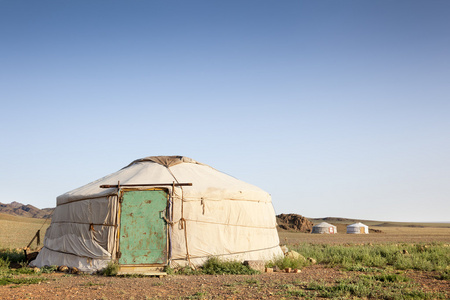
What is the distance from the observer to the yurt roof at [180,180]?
429 inches

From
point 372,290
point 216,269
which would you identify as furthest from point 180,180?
point 372,290

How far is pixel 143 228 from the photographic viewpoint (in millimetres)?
10398

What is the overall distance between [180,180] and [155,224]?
1388 mm

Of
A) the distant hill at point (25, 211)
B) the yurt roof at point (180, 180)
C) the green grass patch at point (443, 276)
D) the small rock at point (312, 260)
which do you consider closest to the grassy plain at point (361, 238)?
the small rock at point (312, 260)

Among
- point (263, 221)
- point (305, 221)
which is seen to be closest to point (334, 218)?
point (305, 221)

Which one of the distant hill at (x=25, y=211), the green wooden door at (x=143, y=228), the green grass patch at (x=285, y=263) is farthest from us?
the distant hill at (x=25, y=211)

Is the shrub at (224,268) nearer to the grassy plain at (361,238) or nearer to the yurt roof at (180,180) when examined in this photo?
the yurt roof at (180,180)

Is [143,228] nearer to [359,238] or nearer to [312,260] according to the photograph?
[312,260]

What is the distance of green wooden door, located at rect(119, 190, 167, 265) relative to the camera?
1025cm

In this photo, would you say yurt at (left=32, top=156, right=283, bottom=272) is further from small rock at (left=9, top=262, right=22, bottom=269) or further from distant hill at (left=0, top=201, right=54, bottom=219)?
distant hill at (left=0, top=201, right=54, bottom=219)

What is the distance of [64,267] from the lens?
1075 centimetres

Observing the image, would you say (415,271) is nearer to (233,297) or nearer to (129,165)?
(233,297)

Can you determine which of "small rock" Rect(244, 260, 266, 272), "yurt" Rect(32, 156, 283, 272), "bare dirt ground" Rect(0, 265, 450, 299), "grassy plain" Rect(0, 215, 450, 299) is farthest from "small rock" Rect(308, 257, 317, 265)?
"small rock" Rect(244, 260, 266, 272)

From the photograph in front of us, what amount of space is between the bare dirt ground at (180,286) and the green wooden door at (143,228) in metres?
0.87
